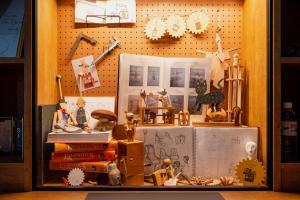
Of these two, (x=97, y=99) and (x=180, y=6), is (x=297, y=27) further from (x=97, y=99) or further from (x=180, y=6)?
(x=97, y=99)

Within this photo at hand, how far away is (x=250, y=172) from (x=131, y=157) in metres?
0.46

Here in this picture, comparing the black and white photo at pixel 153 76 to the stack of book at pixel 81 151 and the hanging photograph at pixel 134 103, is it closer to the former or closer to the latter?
the hanging photograph at pixel 134 103

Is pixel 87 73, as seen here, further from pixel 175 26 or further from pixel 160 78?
pixel 175 26

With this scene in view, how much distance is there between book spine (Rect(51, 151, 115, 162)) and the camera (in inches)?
65.3

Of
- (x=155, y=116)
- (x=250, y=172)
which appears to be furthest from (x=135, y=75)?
(x=250, y=172)

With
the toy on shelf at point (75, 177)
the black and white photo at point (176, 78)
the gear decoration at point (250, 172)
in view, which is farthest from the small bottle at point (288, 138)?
the toy on shelf at point (75, 177)

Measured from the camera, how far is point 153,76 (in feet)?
6.36

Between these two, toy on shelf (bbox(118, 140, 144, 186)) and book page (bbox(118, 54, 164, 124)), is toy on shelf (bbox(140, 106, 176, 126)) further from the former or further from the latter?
toy on shelf (bbox(118, 140, 144, 186))

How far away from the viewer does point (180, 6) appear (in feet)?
6.59

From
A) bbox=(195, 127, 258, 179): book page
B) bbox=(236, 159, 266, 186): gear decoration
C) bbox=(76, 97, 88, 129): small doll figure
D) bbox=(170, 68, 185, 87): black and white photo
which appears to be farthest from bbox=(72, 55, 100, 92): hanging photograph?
bbox=(236, 159, 266, 186): gear decoration

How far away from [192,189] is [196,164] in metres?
0.24

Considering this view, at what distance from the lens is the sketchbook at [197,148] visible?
1.73 meters

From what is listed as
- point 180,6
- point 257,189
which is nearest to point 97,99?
point 180,6

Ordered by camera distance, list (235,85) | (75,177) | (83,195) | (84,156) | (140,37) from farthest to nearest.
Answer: (140,37) → (235,85) → (84,156) → (75,177) → (83,195)
